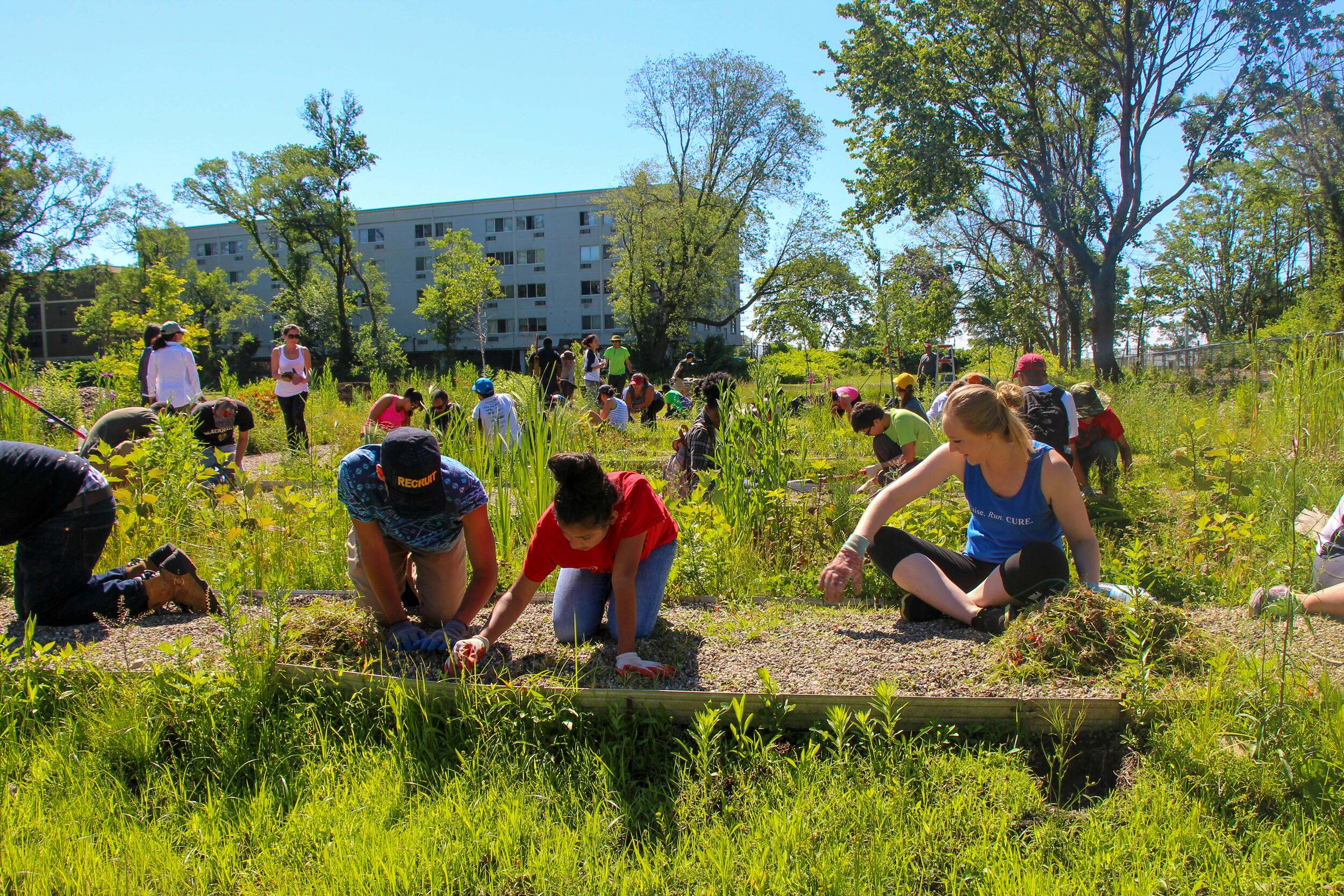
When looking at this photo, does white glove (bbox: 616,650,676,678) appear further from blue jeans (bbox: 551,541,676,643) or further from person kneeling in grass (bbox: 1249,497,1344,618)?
person kneeling in grass (bbox: 1249,497,1344,618)

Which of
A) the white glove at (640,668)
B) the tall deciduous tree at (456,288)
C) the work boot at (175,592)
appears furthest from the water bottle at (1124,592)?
the tall deciduous tree at (456,288)

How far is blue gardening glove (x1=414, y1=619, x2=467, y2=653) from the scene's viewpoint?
3297 millimetres

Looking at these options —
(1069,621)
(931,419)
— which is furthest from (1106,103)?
(1069,621)

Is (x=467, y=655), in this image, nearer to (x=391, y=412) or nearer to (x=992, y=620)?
(x=992, y=620)

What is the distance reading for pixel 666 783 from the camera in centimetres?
262

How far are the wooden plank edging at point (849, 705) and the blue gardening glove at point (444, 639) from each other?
38 centimetres

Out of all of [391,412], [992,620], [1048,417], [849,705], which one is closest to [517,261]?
[391,412]

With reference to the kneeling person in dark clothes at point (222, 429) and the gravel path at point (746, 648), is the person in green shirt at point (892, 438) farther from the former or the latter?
the kneeling person in dark clothes at point (222, 429)

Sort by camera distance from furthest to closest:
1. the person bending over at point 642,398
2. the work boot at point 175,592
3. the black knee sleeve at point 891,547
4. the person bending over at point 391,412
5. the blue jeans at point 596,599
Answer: the person bending over at point 642,398 → the person bending over at point 391,412 → the work boot at point 175,592 → the black knee sleeve at point 891,547 → the blue jeans at point 596,599

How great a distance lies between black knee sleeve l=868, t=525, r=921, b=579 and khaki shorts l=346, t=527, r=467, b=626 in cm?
198

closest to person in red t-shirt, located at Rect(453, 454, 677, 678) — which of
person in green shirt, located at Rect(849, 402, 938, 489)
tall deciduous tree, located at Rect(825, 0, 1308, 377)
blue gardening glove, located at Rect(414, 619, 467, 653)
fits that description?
blue gardening glove, located at Rect(414, 619, 467, 653)

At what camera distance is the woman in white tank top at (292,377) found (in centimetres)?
901

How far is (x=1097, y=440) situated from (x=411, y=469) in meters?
5.96

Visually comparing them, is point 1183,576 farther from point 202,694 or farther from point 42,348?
point 42,348
